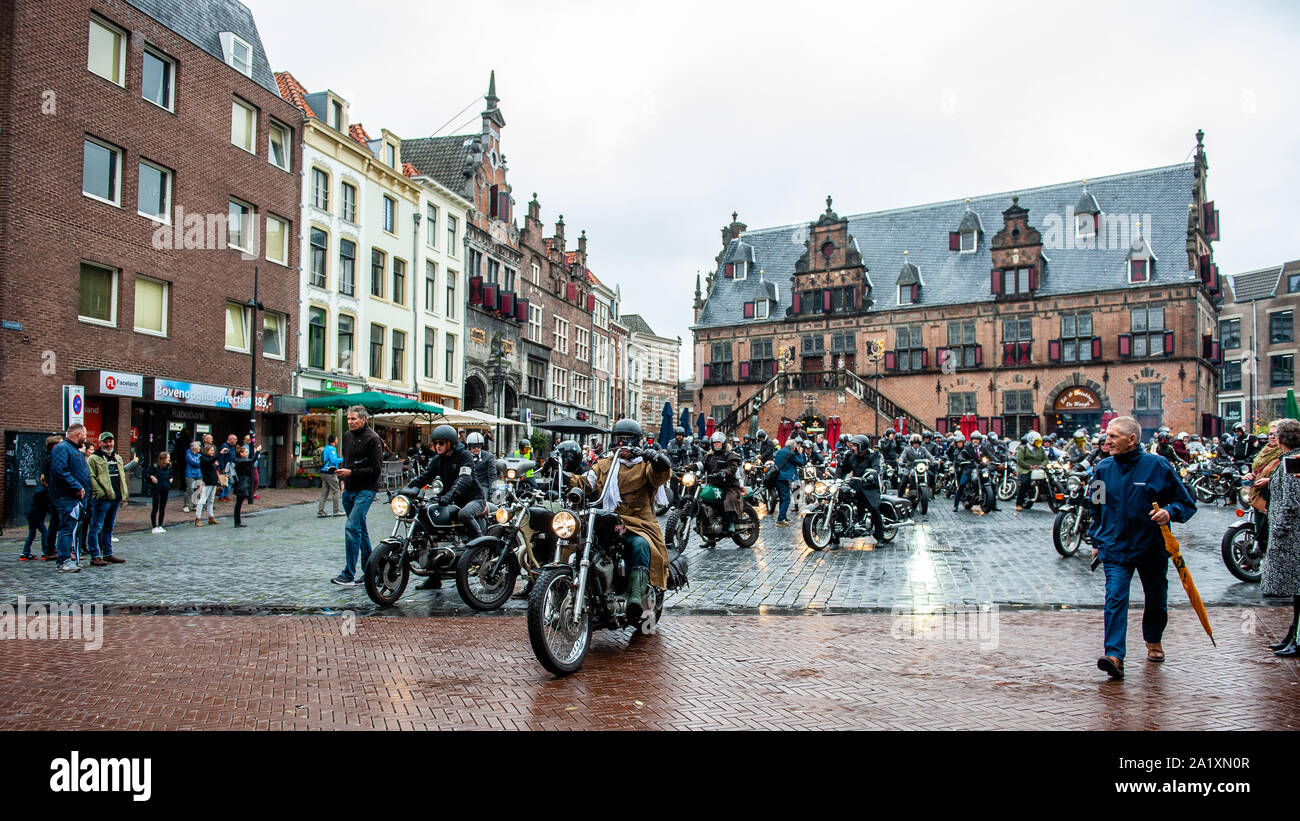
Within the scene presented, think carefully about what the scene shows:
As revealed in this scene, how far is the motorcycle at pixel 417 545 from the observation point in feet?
26.5

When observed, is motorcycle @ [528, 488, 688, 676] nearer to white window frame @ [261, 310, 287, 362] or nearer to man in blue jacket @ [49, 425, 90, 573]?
man in blue jacket @ [49, 425, 90, 573]

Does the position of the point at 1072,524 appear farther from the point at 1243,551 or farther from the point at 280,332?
the point at 280,332

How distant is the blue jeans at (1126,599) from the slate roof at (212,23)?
24.0m

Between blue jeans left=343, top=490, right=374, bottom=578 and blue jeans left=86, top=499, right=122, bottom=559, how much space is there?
13.5ft

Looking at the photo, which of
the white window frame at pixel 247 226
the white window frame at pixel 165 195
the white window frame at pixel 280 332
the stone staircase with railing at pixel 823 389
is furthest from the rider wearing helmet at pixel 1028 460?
the stone staircase with railing at pixel 823 389

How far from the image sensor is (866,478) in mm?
12977

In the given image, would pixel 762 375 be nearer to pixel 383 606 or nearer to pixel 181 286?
pixel 181 286

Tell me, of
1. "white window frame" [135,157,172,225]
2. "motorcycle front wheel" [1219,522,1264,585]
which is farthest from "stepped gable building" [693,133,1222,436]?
"motorcycle front wheel" [1219,522,1264,585]

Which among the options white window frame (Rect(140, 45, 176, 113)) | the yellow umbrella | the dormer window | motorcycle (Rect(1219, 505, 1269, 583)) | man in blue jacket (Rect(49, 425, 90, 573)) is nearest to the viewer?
the yellow umbrella

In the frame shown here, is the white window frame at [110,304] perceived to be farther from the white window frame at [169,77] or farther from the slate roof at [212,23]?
Answer: the slate roof at [212,23]

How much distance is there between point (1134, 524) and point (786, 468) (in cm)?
1089

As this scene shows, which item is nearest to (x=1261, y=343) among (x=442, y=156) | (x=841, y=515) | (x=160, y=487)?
(x=442, y=156)

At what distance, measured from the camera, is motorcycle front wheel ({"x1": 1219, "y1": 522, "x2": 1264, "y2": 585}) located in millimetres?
9148

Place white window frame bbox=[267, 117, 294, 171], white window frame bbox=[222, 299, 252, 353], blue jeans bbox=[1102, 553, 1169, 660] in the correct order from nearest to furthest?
1. blue jeans bbox=[1102, 553, 1169, 660]
2. white window frame bbox=[222, 299, 252, 353]
3. white window frame bbox=[267, 117, 294, 171]
